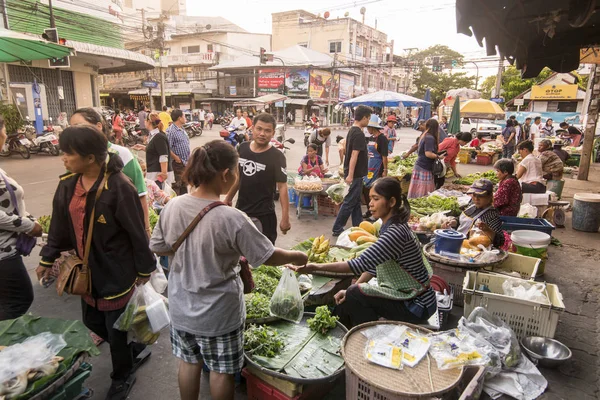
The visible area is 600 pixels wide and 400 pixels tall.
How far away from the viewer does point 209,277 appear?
6.61 ft

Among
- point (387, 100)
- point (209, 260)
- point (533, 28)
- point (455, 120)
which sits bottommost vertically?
point (209, 260)

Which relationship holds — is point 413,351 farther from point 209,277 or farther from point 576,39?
point 576,39

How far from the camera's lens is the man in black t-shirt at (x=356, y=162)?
19.2ft

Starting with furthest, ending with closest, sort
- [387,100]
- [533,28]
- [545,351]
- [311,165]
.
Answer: [387,100], [311,165], [533,28], [545,351]

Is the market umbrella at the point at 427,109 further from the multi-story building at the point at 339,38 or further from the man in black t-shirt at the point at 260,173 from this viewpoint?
the multi-story building at the point at 339,38

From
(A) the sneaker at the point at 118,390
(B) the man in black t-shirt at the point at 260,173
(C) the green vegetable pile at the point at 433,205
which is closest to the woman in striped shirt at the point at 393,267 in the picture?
(B) the man in black t-shirt at the point at 260,173

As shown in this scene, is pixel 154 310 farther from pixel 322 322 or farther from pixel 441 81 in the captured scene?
pixel 441 81

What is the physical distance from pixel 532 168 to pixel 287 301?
6068 millimetres

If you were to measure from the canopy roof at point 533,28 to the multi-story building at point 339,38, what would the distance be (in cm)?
3670

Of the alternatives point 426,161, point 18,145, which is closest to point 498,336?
point 426,161

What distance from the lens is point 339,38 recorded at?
1670 inches

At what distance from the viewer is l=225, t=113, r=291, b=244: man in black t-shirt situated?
3.84 metres

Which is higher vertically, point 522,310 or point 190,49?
point 190,49

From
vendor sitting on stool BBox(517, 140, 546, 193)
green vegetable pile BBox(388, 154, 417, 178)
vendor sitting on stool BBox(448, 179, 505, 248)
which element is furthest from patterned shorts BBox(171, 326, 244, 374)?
green vegetable pile BBox(388, 154, 417, 178)
